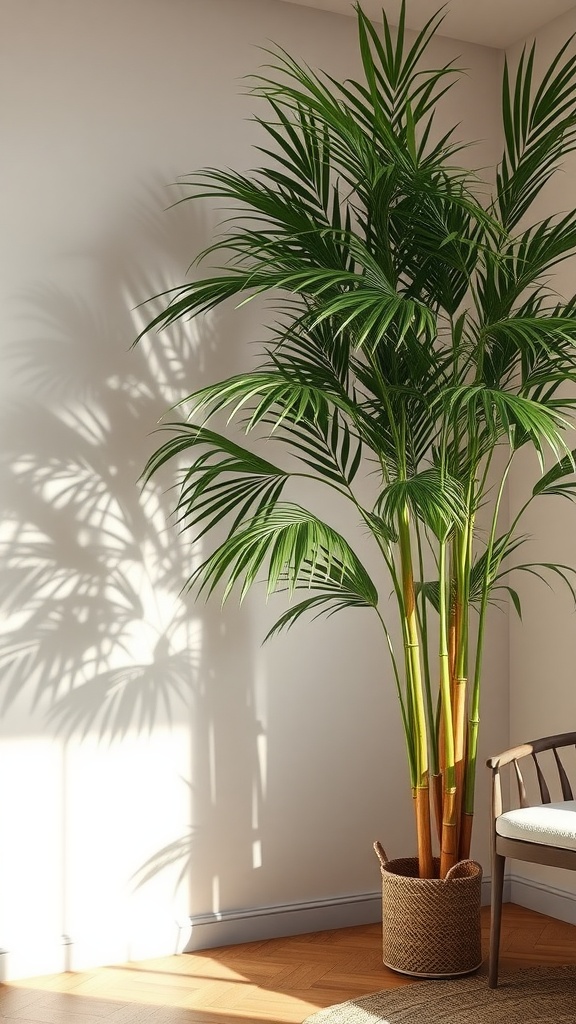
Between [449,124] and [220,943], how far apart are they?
10.0ft

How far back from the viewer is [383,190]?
2.89m

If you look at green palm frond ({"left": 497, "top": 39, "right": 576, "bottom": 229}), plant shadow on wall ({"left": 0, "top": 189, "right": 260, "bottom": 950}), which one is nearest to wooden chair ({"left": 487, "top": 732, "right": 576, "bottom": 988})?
plant shadow on wall ({"left": 0, "top": 189, "right": 260, "bottom": 950})

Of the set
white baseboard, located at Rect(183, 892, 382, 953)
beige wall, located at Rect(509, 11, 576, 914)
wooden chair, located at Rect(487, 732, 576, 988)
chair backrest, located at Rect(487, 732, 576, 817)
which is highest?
beige wall, located at Rect(509, 11, 576, 914)

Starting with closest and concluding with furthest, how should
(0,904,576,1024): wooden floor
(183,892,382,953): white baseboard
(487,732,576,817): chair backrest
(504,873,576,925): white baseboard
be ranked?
1. (0,904,576,1024): wooden floor
2. (487,732,576,817): chair backrest
3. (183,892,382,953): white baseboard
4. (504,873,576,925): white baseboard

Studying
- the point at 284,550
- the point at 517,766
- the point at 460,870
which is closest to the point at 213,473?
the point at 284,550

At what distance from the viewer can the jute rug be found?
8.91 feet

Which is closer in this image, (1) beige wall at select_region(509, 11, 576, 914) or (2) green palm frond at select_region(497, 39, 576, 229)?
(2) green palm frond at select_region(497, 39, 576, 229)

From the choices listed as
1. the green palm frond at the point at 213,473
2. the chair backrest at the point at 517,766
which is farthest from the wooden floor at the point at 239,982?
the green palm frond at the point at 213,473

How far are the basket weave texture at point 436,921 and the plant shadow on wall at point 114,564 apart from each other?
0.63 m

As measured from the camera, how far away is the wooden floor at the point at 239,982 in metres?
2.83

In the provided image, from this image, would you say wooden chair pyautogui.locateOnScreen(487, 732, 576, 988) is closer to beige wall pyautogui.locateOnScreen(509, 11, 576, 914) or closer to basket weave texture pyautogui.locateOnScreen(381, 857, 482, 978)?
basket weave texture pyautogui.locateOnScreen(381, 857, 482, 978)

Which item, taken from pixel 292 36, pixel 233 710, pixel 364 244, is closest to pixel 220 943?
pixel 233 710

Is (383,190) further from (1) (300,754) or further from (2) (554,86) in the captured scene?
(1) (300,754)

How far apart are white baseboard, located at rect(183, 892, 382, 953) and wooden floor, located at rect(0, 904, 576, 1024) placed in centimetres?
→ 3
